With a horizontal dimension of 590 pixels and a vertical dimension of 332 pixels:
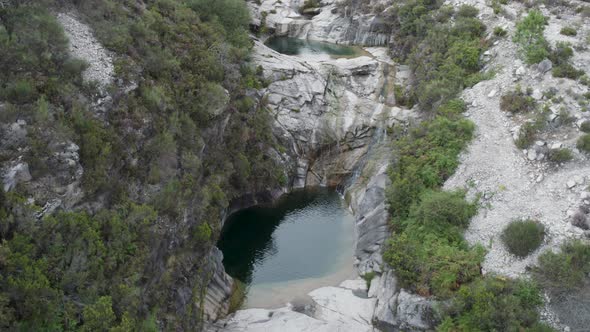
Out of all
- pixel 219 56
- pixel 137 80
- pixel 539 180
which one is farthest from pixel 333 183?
pixel 137 80

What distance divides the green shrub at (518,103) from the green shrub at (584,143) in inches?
226

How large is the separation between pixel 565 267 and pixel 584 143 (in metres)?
10.8

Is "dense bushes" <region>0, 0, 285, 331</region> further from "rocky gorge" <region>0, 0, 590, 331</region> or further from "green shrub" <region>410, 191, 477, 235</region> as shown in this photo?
"green shrub" <region>410, 191, 477, 235</region>

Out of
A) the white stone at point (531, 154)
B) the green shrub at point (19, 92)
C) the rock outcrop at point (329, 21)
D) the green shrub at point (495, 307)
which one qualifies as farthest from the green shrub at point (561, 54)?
the green shrub at point (19, 92)

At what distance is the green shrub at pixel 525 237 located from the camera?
28812 mm

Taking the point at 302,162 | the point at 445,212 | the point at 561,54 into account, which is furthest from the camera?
the point at 302,162

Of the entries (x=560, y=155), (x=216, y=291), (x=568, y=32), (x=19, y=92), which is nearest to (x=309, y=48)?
(x=568, y=32)

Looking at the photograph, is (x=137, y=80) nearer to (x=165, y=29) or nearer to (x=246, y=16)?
(x=165, y=29)

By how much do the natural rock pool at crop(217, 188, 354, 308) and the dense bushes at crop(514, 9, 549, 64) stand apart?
69.7 feet

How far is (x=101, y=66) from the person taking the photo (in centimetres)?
2816

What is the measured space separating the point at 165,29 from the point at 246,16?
17.6 m

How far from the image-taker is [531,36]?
4450 cm

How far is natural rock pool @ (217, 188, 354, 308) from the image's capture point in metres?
34.1

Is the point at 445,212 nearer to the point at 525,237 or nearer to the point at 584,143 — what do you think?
the point at 525,237
